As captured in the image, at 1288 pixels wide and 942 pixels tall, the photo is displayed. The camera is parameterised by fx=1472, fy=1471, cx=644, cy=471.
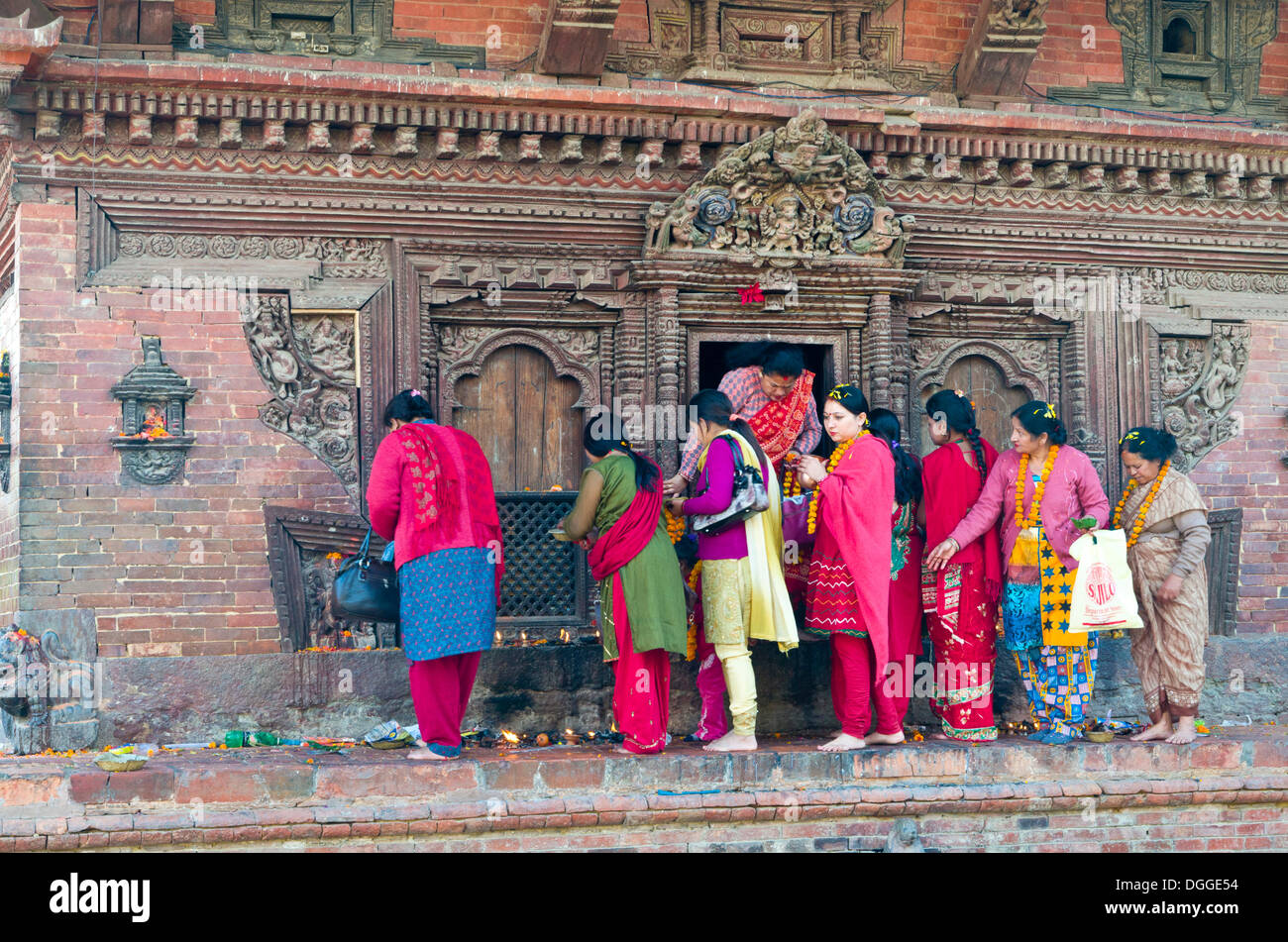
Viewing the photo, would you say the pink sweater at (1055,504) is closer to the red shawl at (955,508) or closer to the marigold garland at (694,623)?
the red shawl at (955,508)

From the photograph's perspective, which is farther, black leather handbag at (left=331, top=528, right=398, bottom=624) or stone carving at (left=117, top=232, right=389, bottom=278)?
stone carving at (left=117, top=232, right=389, bottom=278)

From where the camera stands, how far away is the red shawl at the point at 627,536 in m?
7.72

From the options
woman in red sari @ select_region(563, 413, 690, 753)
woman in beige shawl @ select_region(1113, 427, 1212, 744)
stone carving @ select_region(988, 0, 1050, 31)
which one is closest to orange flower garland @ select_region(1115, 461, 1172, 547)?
woman in beige shawl @ select_region(1113, 427, 1212, 744)

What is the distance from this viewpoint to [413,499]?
24.8ft

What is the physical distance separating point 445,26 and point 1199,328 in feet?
18.1

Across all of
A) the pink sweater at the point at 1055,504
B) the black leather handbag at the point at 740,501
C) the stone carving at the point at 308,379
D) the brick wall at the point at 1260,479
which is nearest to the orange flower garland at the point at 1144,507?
the pink sweater at the point at 1055,504

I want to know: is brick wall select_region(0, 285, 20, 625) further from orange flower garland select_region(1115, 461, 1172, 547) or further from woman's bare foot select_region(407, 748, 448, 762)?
orange flower garland select_region(1115, 461, 1172, 547)

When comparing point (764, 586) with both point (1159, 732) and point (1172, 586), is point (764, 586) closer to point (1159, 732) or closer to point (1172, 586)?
point (1172, 586)

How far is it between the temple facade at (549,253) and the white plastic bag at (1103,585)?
6.58 ft

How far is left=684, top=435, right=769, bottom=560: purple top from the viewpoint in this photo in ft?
25.6

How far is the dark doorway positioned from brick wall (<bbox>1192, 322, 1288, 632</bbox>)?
105 inches

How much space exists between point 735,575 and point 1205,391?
4278 millimetres

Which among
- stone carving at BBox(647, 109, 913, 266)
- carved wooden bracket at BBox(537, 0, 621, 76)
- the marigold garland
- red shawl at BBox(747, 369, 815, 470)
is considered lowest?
the marigold garland

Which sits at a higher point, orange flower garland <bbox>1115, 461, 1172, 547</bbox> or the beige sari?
orange flower garland <bbox>1115, 461, 1172, 547</bbox>
